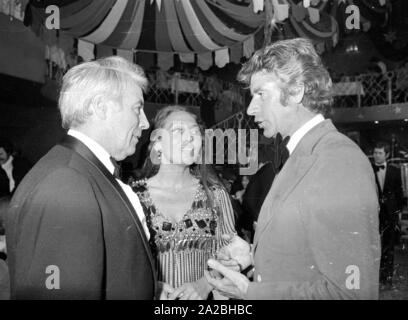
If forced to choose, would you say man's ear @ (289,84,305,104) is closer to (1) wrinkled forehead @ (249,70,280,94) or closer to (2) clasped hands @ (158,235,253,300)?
(1) wrinkled forehead @ (249,70,280,94)

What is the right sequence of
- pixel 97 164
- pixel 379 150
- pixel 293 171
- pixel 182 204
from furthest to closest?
pixel 379 150 < pixel 182 204 < pixel 293 171 < pixel 97 164

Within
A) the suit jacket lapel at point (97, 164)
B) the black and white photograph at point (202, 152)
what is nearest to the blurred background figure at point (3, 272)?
the black and white photograph at point (202, 152)

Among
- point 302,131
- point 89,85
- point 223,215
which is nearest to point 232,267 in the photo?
point 223,215

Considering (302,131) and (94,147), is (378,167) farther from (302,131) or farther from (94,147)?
(94,147)

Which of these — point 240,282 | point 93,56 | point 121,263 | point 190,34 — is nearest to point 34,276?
point 121,263

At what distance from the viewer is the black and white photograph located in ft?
2.98

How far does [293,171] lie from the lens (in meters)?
1.12

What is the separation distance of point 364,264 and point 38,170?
851mm

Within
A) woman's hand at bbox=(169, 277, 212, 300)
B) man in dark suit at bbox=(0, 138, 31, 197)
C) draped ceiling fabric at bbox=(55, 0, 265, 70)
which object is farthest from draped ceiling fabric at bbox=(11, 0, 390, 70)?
woman's hand at bbox=(169, 277, 212, 300)

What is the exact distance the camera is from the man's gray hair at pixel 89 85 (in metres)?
1.04

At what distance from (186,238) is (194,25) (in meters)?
1.18

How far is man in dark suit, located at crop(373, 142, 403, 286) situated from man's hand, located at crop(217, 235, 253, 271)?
935 millimetres

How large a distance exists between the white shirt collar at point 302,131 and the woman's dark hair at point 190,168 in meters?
0.61
